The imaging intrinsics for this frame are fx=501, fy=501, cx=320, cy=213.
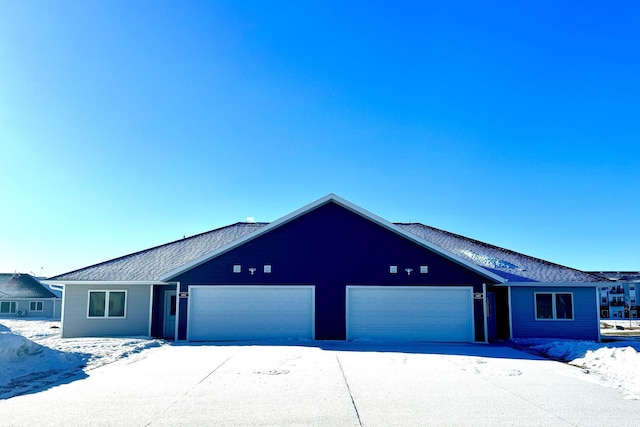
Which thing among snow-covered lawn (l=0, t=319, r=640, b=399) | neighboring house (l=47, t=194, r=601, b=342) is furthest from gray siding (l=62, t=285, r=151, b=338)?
snow-covered lawn (l=0, t=319, r=640, b=399)

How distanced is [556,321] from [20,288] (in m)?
50.1

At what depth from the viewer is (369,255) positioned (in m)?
18.8

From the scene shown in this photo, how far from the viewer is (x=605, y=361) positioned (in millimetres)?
12086

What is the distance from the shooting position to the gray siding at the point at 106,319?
19406 millimetres

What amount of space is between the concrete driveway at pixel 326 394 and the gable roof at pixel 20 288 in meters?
42.4

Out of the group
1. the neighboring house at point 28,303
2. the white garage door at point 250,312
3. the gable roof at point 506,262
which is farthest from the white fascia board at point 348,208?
the neighboring house at point 28,303

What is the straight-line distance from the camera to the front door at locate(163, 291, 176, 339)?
19828mm

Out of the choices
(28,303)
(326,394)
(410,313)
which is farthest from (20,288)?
(326,394)

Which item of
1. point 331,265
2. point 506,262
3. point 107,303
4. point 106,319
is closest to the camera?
point 331,265

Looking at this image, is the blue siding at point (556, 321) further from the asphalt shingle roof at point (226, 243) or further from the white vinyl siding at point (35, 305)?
the white vinyl siding at point (35, 305)

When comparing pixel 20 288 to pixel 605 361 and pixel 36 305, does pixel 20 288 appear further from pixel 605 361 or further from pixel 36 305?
pixel 605 361

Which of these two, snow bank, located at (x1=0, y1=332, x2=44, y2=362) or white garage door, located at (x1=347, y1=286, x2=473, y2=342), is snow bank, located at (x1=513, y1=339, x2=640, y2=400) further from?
→ snow bank, located at (x1=0, y1=332, x2=44, y2=362)

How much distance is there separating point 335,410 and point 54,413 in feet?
13.9

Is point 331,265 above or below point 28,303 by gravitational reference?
above
